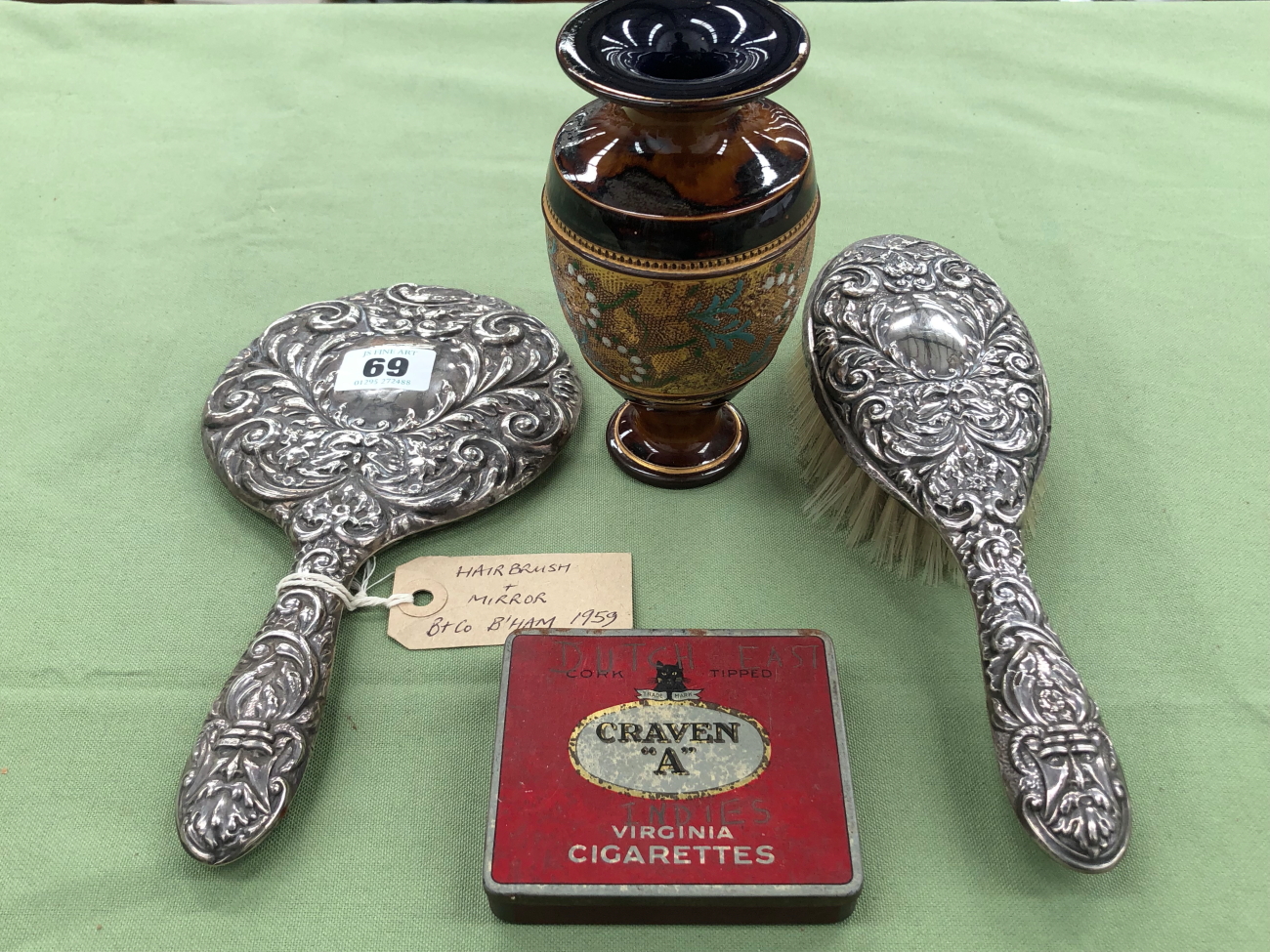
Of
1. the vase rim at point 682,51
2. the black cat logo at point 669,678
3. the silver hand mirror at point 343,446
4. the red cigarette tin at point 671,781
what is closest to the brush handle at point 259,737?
the silver hand mirror at point 343,446

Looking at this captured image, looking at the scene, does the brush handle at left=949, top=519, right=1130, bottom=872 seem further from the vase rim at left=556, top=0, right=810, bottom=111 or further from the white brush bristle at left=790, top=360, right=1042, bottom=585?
the vase rim at left=556, top=0, right=810, bottom=111

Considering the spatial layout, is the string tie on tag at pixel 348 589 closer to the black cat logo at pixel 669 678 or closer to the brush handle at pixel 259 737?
the brush handle at pixel 259 737

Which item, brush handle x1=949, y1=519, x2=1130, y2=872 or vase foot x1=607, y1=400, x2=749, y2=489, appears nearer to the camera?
brush handle x1=949, y1=519, x2=1130, y2=872

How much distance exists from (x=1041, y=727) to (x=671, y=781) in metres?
0.27

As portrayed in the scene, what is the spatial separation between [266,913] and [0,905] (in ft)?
0.65

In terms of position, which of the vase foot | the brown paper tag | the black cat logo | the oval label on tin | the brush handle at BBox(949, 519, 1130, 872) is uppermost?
the brush handle at BBox(949, 519, 1130, 872)

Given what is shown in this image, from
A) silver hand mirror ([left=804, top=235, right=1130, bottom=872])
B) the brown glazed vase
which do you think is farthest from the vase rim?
silver hand mirror ([left=804, top=235, right=1130, bottom=872])

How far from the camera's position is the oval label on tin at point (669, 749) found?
30.6 inches

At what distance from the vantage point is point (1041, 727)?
2.51 ft

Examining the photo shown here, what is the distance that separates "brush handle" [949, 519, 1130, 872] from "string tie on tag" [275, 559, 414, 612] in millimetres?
502

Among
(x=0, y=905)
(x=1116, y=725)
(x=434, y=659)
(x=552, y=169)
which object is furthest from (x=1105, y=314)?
(x=0, y=905)

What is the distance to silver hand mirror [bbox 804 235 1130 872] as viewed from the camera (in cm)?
74

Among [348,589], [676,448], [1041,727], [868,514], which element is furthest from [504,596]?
[1041,727]

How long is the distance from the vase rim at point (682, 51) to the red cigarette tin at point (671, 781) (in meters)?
0.42
